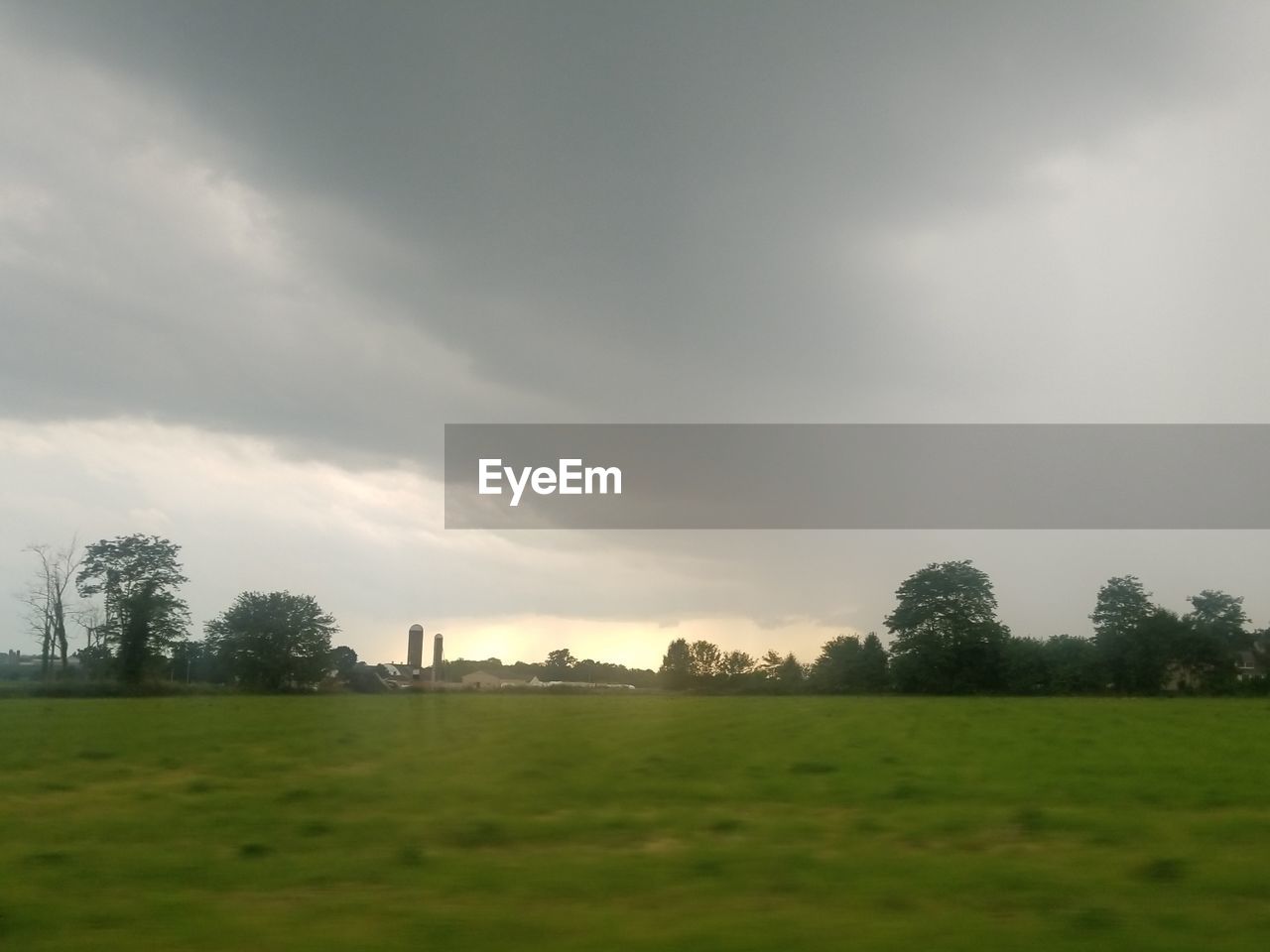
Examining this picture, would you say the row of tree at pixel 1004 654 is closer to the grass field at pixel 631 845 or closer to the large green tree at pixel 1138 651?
the large green tree at pixel 1138 651

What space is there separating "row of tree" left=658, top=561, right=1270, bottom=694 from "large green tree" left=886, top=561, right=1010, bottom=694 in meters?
0.10

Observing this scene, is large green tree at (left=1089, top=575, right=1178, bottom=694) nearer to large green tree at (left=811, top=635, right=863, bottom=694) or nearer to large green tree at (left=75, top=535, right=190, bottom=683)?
large green tree at (left=811, top=635, right=863, bottom=694)

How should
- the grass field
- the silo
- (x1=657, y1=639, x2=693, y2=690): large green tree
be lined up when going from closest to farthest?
1. the grass field
2. the silo
3. (x1=657, y1=639, x2=693, y2=690): large green tree

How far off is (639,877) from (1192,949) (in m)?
4.21

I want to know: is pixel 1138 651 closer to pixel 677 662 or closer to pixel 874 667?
pixel 874 667

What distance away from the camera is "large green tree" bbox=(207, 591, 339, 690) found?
9706 centimetres

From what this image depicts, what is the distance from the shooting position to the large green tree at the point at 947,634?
9919 cm

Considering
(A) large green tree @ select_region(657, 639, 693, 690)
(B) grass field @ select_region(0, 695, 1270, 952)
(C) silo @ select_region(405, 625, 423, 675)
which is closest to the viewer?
(B) grass field @ select_region(0, 695, 1270, 952)

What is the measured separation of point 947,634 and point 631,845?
99539mm

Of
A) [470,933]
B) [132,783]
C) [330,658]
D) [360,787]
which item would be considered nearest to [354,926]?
[470,933]

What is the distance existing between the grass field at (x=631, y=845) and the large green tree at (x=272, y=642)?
8144cm

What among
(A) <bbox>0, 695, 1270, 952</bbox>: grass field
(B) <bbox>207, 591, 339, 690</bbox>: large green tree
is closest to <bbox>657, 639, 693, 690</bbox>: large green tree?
(B) <bbox>207, 591, 339, 690</bbox>: large green tree

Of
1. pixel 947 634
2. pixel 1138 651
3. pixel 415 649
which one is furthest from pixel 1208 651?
pixel 415 649

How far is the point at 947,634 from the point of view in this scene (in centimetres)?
10369
